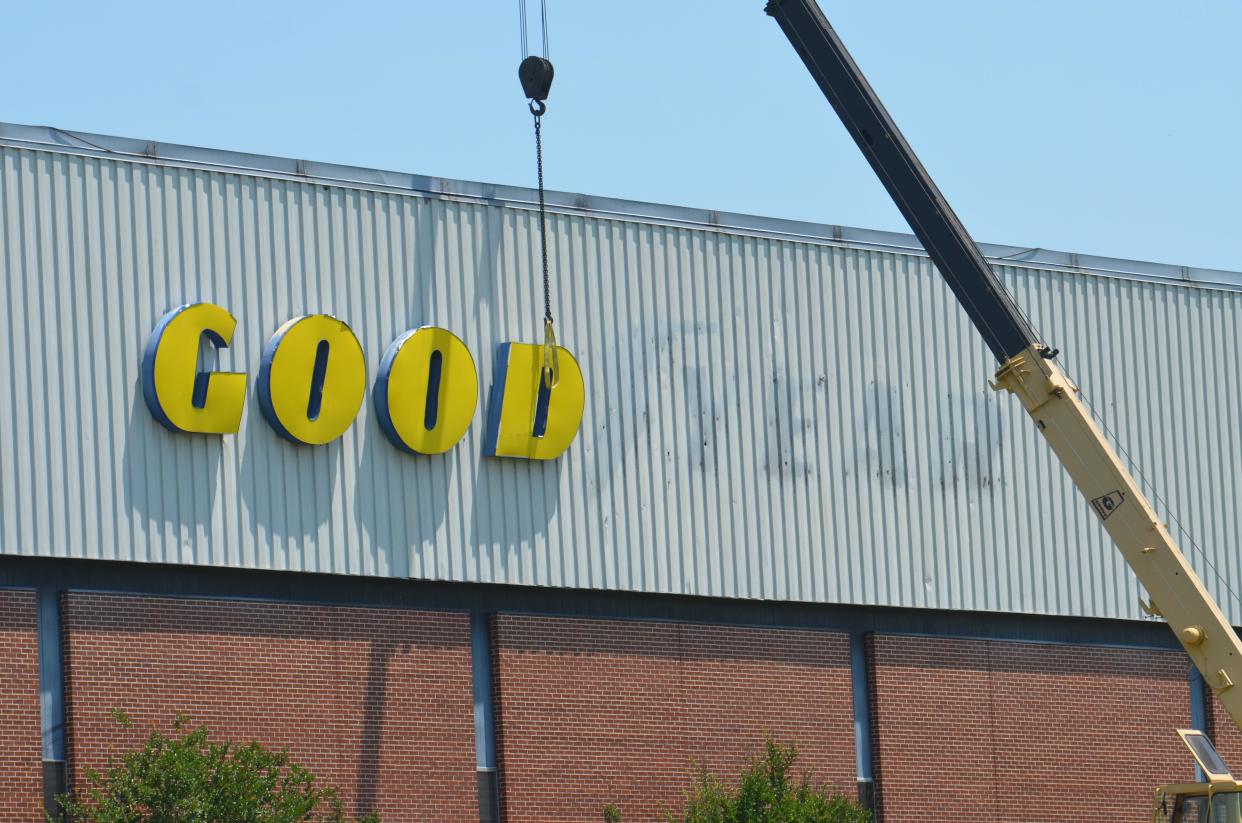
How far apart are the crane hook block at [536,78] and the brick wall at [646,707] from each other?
807 cm

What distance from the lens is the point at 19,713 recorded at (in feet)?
97.5

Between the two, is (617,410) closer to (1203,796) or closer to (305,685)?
(305,685)

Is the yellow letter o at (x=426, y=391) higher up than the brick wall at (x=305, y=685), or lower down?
higher up

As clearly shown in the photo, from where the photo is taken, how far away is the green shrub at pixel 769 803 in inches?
1287

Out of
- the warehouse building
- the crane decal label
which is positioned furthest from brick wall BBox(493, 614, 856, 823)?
the crane decal label

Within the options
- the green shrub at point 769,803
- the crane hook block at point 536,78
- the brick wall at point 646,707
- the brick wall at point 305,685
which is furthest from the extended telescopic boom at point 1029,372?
the brick wall at point 305,685

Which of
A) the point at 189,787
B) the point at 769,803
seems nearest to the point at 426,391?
the point at 189,787

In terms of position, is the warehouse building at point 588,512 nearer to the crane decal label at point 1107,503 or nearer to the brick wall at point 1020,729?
the brick wall at point 1020,729

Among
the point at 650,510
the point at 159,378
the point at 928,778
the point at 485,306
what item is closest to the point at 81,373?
the point at 159,378

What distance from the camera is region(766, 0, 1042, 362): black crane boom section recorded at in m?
30.4

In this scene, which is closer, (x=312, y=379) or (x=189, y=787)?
(x=189, y=787)

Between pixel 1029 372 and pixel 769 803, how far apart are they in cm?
783

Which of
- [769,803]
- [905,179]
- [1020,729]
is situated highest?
[905,179]

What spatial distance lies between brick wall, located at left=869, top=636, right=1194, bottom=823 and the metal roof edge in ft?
22.9
